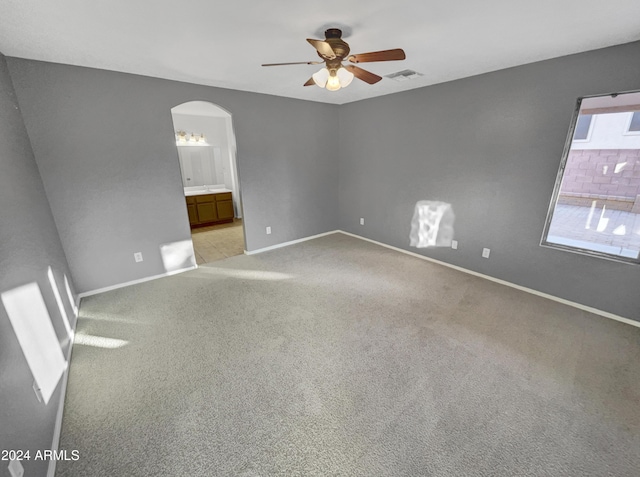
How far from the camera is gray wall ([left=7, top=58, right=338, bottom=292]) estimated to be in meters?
2.57

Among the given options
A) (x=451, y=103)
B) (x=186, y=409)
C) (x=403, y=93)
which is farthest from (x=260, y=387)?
(x=403, y=93)

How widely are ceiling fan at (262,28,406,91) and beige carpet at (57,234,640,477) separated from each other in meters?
2.11

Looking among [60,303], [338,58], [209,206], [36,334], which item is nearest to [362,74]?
[338,58]

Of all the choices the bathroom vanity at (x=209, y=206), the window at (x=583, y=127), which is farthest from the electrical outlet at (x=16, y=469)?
the bathroom vanity at (x=209, y=206)

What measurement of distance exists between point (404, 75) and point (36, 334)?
13.0 ft

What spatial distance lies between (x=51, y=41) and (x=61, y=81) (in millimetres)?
644

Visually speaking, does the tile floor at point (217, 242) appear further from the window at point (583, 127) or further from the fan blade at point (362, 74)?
the window at point (583, 127)

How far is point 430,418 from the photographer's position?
159cm

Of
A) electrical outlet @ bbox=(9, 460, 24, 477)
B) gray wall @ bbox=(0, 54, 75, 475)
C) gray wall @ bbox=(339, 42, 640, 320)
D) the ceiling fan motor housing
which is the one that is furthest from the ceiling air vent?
electrical outlet @ bbox=(9, 460, 24, 477)

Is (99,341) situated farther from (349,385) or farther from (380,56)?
(380,56)

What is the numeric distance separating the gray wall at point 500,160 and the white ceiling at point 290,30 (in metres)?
0.26

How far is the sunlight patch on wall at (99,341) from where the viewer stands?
2246 mm

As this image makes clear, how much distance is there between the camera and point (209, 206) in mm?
5629

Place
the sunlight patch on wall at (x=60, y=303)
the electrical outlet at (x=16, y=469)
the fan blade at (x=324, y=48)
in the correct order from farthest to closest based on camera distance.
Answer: the sunlight patch on wall at (x=60, y=303) → the fan blade at (x=324, y=48) → the electrical outlet at (x=16, y=469)
